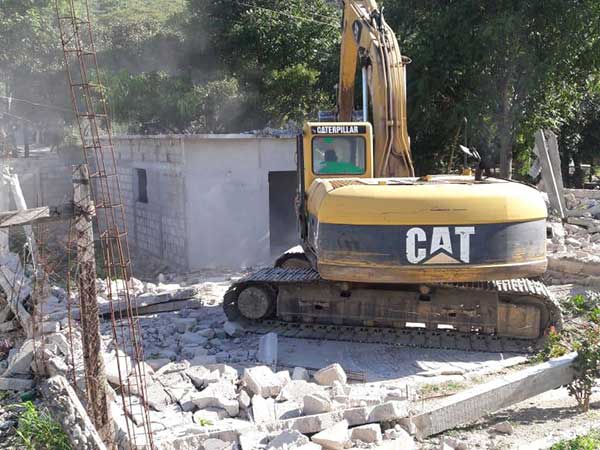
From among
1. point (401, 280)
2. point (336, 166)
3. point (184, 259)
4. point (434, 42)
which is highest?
point (434, 42)

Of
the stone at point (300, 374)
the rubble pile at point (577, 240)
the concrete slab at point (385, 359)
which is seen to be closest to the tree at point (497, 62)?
the rubble pile at point (577, 240)

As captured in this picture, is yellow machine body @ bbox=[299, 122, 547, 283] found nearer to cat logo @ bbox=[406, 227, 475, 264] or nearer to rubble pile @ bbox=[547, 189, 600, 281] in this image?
cat logo @ bbox=[406, 227, 475, 264]

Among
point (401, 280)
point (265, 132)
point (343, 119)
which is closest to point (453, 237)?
point (401, 280)

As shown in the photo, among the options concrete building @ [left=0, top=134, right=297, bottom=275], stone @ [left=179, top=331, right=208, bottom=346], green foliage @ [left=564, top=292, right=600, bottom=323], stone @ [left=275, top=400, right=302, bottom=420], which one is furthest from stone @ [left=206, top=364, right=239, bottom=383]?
concrete building @ [left=0, top=134, right=297, bottom=275]

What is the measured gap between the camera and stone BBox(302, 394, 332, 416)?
20.8ft

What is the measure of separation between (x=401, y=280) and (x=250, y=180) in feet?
25.6

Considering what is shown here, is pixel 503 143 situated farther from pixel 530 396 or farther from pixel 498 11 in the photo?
pixel 530 396

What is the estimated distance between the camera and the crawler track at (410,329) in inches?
341

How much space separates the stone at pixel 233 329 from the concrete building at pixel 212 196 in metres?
5.78

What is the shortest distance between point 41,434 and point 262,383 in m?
2.13

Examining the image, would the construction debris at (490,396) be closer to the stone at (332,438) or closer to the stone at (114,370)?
the stone at (332,438)

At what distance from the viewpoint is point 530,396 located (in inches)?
276

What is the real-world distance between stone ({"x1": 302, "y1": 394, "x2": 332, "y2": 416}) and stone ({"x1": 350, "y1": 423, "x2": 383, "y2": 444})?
0.41 meters

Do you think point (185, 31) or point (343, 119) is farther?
point (185, 31)
